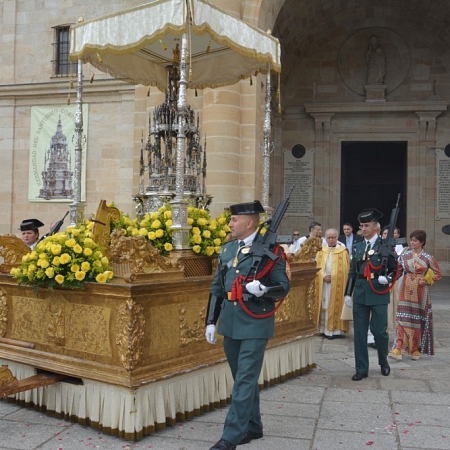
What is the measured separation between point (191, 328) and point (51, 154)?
452 inches

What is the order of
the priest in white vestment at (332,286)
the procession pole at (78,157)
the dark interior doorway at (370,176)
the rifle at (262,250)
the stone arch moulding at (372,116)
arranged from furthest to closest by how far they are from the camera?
the dark interior doorway at (370,176)
the stone arch moulding at (372,116)
the priest in white vestment at (332,286)
the procession pole at (78,157)
the rifle at (262,250)

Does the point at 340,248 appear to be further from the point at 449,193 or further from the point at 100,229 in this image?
the point at 449,193

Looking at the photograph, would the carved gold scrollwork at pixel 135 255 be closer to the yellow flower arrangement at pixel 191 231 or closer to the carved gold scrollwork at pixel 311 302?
the yellow flower arrangement at pixel 191 231

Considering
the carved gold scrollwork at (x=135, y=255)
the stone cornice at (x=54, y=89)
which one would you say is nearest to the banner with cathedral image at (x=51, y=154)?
the stone cornice at (x=54, y=89)

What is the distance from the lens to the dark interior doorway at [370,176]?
19688 mm

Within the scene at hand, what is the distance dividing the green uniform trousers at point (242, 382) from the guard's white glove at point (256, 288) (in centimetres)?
38

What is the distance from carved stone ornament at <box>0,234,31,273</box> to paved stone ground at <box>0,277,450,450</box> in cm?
127

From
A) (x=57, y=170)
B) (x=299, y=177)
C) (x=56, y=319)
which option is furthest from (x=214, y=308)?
(x=299, y=177)

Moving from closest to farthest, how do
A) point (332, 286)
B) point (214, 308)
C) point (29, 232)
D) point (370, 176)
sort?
1. point (214, 308)
2. point (29, 232)
3. point (332, 286)
4. point (370, 176)

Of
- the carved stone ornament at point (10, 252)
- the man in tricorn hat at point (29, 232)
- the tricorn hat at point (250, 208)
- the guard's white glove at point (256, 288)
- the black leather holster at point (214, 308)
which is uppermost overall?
the tricorn hat at point (250, 208)

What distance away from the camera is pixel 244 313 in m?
4.42

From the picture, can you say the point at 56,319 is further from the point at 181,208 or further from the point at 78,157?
the point at 78,157

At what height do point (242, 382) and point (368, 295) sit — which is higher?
point (368, 295)

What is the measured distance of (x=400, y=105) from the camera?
59.5ft
